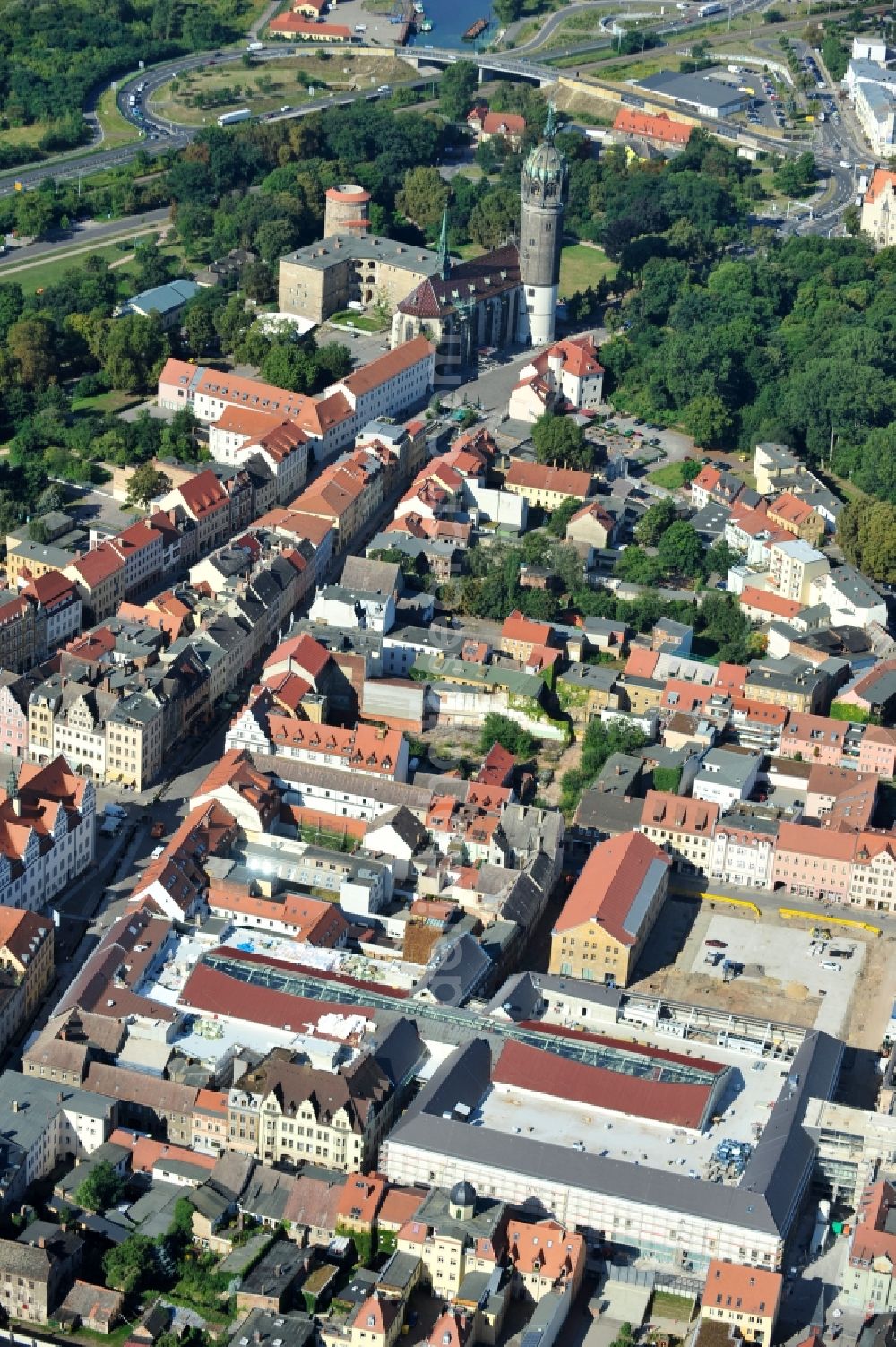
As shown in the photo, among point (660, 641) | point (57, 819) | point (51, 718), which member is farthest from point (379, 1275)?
point (660, 641)

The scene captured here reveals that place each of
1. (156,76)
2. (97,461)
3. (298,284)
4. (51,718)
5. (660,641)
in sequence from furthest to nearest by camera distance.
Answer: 1. (156,76)
2. (298,284)
3. (97,461)
4. (660,641)
5. (51,718)

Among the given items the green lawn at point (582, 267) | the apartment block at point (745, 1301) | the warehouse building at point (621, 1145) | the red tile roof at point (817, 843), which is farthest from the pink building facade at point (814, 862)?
the green lawn at point (582, 267)

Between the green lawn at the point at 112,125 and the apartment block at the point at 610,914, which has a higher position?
the apartment block at the point at 610,914

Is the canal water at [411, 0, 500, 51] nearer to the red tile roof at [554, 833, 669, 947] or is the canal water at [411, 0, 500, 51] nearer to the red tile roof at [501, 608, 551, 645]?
the red tile roof at [501, 608, 551, 645]

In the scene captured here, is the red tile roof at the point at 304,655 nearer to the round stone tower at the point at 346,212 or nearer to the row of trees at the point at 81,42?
the round stone tower at the point at 346,212

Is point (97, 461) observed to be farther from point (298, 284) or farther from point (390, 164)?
point (390, 164)

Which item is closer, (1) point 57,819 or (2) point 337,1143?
(2) point 337,1143
